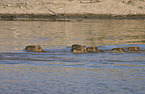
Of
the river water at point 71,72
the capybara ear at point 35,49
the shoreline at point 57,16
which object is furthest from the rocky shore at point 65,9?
the river water at point 71,72

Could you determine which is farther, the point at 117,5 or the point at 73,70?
the point at 117,5

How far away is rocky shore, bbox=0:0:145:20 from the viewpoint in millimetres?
56750

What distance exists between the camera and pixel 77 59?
53.9ft

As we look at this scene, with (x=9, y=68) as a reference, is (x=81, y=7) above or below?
above

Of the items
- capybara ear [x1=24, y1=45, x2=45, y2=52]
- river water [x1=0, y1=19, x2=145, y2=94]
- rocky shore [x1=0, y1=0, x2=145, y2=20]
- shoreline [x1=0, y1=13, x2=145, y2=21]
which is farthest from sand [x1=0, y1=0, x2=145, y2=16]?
river water [x1=0, y1=19, x2=145, y2=94]

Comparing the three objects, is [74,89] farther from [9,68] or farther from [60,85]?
[9,68]

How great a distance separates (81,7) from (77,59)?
139ft

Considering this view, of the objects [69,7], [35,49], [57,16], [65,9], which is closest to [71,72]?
[35,49]

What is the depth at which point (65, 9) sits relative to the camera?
57.2 metres

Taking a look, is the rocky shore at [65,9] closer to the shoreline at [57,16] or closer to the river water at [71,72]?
the shoreline at [57,16]

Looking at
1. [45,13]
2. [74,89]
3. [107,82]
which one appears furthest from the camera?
[45,13]

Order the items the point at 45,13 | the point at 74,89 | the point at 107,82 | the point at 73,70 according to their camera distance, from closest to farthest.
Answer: the point at 74,89 → the point at 107,82 → the point at 73,70 → the point at 45,13

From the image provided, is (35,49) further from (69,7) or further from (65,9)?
(69,7)

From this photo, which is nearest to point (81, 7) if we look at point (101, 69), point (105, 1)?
point (105, 1)
